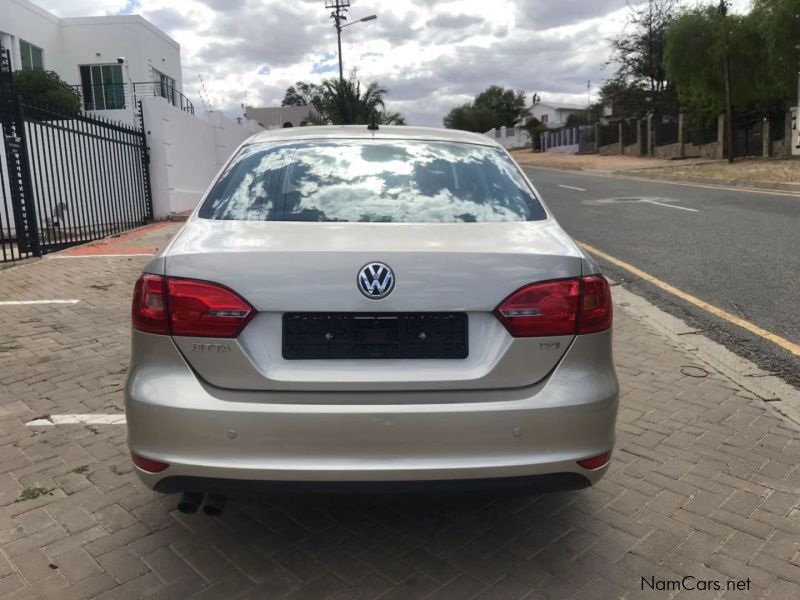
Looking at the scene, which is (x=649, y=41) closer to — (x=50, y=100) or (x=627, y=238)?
(x=50, y=100)

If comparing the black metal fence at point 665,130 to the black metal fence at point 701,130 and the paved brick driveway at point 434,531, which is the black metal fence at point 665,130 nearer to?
the black metal fence at point 701,130

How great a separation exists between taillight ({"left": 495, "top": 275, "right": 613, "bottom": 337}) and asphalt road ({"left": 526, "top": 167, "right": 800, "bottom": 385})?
2.92 m

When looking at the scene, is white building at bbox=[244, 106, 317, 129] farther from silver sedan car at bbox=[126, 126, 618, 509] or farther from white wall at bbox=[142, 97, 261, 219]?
silver sedan car at bbox=[126, 126, 618, 509]

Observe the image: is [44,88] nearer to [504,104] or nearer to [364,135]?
[364,135]

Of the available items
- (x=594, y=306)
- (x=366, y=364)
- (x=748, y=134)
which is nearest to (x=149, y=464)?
(x=366, y=364)

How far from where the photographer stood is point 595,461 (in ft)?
8.38

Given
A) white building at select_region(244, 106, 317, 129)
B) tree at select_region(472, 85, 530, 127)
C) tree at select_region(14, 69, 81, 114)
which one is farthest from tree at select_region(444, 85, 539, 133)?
tree at select_region(14, 69, 81, 114)

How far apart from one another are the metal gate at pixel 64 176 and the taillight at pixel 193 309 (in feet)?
27.3

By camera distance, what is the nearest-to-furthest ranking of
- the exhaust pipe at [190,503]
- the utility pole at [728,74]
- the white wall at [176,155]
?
the exhaust pipe at [190,503], the white wall at [176,155], the utility pole at [728,74]

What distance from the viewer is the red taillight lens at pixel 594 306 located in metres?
2.52

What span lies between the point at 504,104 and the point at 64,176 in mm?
99149

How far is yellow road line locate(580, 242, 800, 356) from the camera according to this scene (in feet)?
17.9

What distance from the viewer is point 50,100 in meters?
24.5

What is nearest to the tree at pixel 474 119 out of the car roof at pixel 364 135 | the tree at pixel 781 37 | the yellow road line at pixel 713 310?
the tree at pixel 781 37
